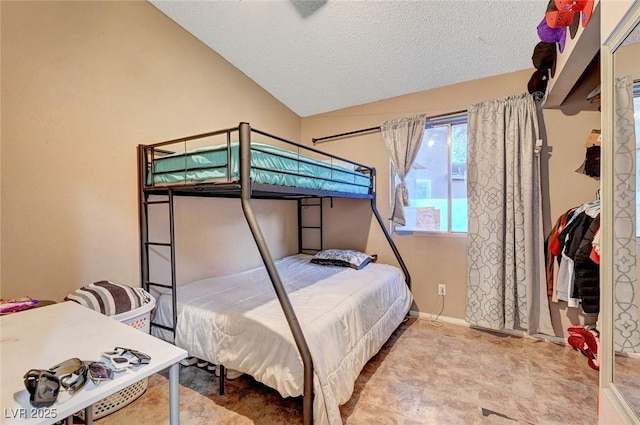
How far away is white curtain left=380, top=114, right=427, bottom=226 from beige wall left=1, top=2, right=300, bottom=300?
1.92 metres

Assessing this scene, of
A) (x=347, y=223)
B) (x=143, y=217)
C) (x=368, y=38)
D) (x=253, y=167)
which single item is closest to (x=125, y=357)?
(x=253, y=167)

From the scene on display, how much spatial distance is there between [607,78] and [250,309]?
77.4 inches

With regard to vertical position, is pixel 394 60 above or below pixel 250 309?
above

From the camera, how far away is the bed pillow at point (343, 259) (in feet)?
9.30

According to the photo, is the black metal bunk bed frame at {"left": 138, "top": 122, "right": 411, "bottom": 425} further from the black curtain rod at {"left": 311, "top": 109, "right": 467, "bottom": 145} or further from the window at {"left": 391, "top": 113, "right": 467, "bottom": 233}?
the black curtain rod at {"left": 311, "top": 109, "right": 467, "bottom": 145}

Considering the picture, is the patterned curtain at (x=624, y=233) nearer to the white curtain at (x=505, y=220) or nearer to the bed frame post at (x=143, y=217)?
the white curtain at (x=505, y=220)

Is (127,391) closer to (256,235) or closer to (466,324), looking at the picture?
(256,235)

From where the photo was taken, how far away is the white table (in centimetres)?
61

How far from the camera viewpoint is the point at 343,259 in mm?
2893

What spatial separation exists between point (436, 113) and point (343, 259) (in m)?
1.85

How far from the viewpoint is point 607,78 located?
0.97m

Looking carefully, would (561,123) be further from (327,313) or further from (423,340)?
(327,313)

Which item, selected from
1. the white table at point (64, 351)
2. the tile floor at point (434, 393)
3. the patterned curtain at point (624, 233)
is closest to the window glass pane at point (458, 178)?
the tile floor at point (434, 393)

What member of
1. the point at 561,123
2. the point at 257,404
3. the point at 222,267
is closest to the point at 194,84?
the point at 222,267
